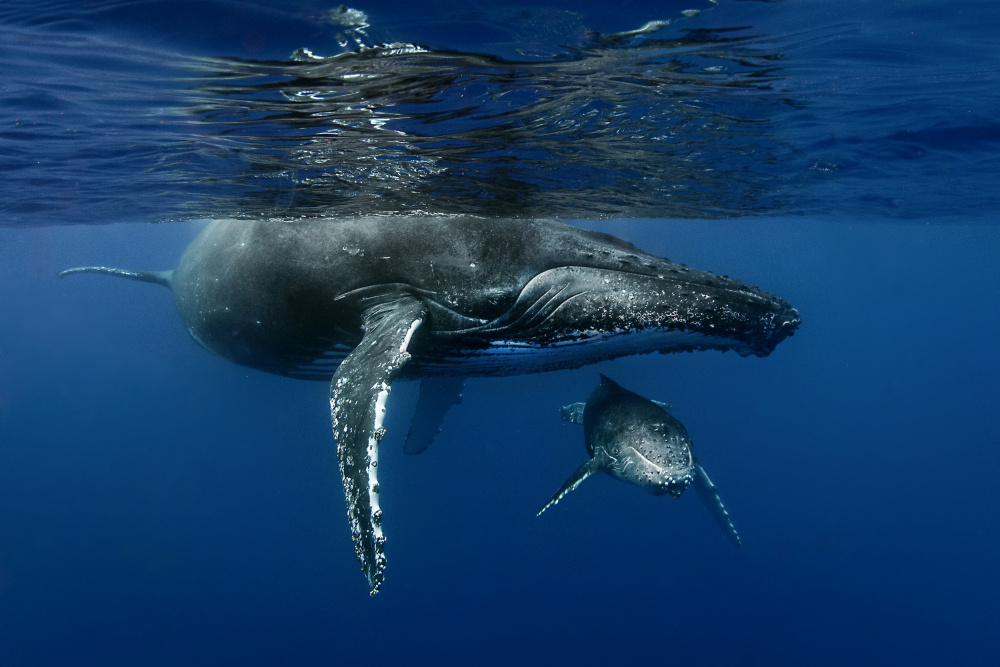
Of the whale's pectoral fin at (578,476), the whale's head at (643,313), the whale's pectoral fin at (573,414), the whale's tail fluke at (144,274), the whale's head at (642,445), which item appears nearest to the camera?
the whale's head at (643,313)

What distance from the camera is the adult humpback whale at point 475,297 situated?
689 cm

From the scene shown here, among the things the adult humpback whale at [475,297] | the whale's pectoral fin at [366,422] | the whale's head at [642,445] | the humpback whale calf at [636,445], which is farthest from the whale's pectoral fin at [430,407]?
the whale's pectoral fin at [366,422]

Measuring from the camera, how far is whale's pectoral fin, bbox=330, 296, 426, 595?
4.75 meters

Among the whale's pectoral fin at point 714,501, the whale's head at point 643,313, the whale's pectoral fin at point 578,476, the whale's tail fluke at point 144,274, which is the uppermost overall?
the whale's head at point 643,313

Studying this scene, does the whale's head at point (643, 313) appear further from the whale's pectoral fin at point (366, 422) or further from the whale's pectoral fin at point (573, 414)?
the whale's pectoral fin at point (573, 414)

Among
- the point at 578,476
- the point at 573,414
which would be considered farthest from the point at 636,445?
the point at 573,414

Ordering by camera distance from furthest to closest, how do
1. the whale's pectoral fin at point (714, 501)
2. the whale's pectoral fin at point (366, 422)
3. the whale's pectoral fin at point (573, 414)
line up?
1. the whale's pectoral fin at point (573, 414)
2. the whale's pectoral fin at point (714, 501)
3. the whale's pectoral fin at point (366, 422)

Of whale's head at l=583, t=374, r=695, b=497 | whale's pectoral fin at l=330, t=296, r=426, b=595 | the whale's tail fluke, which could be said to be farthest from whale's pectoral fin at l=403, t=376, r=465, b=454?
the whale's tail fluke

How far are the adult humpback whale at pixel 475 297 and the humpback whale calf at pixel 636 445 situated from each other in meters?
2.14

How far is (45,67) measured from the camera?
7312mm

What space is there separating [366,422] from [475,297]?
259 cm

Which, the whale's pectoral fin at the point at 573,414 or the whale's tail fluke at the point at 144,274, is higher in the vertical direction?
the whale's tail fluke at the point at 144,274

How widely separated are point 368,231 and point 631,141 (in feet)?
19.4

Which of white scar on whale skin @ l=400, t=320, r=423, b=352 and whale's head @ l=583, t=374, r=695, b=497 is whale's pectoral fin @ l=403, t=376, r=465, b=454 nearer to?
whale's head @ l=583, t=374, r=695, b=497
